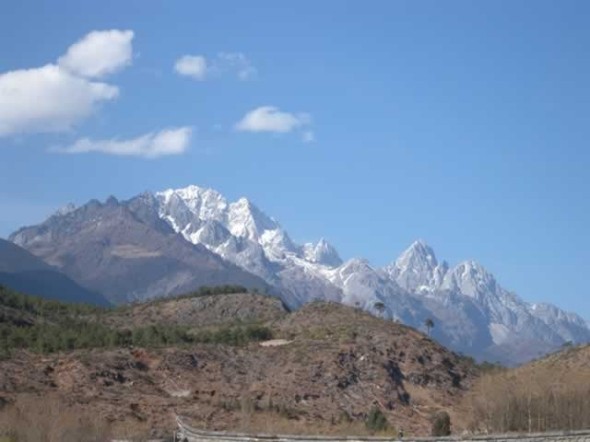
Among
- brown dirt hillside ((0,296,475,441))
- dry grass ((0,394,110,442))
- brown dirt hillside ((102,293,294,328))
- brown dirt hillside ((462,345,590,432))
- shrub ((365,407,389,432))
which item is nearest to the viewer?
dry grass ((0,394,110,442))

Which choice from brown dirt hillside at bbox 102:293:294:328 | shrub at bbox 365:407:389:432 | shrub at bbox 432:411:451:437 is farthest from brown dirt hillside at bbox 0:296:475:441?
brown dirt hillside at bbox 102:293:294:328

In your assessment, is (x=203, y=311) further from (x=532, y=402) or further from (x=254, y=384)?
(x=532, y=402)

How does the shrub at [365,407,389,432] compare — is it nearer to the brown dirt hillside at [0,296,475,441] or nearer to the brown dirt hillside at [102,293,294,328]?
the brown dirt hillside at [0,296,475,441]

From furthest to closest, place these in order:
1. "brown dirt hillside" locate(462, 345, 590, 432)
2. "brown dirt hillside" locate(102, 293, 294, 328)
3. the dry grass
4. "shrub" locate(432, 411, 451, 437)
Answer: "brown dirt hillside" locate(102, 293, 294, 328)
"shrub" locate(432, 411, 451, 437)
"brown dirt hillside" locate(462, 345, 590, 432)
the dry grass

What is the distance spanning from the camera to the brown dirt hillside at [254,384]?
8988cm

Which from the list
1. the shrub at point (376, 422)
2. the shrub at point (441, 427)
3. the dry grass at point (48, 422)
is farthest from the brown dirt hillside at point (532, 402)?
the dry grass at point (48, 422)

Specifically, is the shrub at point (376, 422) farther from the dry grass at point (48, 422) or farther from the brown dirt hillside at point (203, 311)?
the brown dirt hillside at point (203, 311)

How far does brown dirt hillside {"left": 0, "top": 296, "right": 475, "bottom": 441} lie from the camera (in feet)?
295

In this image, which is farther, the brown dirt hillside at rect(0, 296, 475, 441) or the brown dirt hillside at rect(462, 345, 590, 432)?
the brown dirt hillside at rect(0, 296, 475, 441)

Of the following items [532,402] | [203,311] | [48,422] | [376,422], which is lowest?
[48,422]

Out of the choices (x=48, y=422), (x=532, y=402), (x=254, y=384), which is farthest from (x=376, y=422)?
(x=48, y=422)

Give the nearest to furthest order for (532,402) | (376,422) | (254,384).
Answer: (532,402)
(376,422)
(254,384)

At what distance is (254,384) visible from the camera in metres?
103

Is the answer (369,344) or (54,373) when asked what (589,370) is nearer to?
(369,344)
